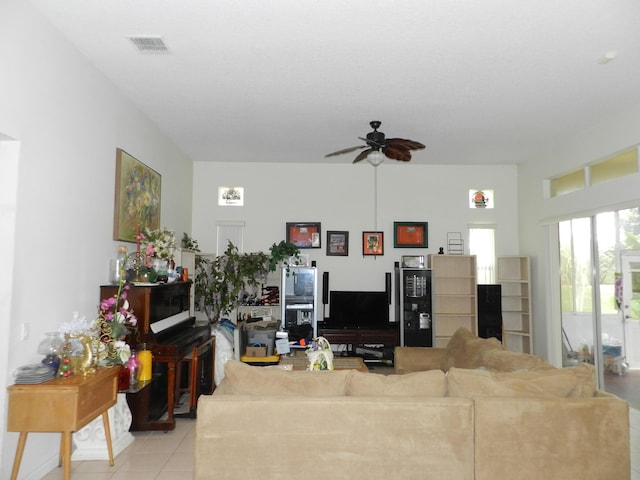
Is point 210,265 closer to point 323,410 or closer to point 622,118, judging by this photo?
point 323,410

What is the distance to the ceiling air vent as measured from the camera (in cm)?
344

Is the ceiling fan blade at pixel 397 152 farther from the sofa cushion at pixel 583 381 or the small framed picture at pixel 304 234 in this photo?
the sofa cushion at pixel 583 381

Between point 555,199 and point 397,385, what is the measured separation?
4.86m

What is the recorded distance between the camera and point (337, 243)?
7402 millimetres

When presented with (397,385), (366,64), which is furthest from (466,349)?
(366,64)

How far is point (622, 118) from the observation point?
16.4 feet

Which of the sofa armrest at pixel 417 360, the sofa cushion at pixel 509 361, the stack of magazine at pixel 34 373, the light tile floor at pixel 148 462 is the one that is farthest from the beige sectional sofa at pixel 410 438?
the sofa armrest at pixel 417 360

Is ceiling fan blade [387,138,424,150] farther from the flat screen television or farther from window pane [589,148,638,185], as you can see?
the flat screen television

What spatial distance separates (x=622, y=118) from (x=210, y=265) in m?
5.82

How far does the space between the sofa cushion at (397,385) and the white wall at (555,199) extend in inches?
138

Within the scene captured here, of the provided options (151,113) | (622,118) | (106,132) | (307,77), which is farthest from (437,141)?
(106,132)

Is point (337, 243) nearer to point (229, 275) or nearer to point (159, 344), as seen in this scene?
point (229, 275)

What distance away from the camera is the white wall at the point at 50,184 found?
2.87 m

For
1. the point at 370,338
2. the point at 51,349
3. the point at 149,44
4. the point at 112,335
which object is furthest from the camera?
the point at 370,338
